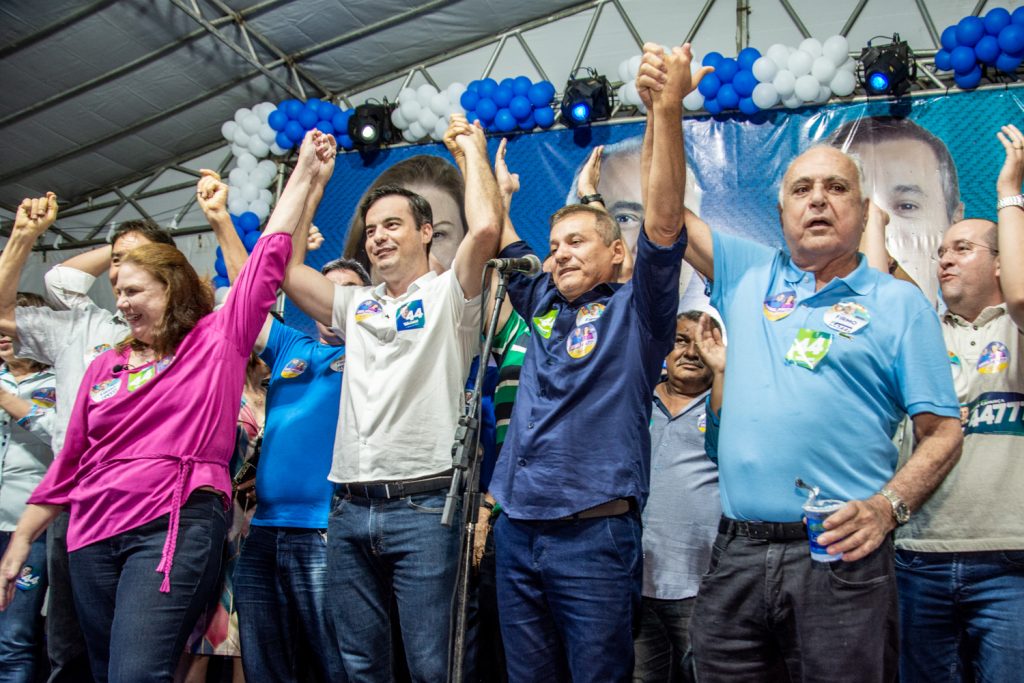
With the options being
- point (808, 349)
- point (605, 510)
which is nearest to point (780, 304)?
point (808, 349)

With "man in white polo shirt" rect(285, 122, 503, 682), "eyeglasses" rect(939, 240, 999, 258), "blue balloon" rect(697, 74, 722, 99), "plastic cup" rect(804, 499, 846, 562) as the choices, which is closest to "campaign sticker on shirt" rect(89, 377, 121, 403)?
"man in white polo shirt" rect(285, 122, 503, 682)

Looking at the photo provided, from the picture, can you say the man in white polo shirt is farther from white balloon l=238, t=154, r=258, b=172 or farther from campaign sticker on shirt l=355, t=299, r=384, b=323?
white balloon l=238, t=154, r=258, b=172

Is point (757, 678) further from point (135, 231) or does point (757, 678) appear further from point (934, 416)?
point (135, 231)

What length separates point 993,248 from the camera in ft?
9.32

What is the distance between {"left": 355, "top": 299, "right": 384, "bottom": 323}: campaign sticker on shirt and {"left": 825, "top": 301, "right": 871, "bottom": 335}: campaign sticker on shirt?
56.8 inches

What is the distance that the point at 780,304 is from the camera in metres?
2.16

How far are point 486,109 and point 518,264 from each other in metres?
3.36

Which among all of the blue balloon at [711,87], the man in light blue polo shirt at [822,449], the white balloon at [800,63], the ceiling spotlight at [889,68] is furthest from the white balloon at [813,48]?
the man in light blue polo shirt at [822,449]

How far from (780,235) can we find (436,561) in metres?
3.38

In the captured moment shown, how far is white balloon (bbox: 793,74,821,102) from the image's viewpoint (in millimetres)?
5055

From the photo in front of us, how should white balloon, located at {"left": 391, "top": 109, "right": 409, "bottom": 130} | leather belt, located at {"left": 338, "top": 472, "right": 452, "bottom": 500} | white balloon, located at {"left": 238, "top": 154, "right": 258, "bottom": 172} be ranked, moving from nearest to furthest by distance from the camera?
leather belt, located at {"left": 338, "top": 472, "right": 452, "bottom": 500}, white balloon, located at {"left": 391, "top": 109, "right": 409, "bottom": 130}, white balloon, located at {"left": 238, "top": 154, "right": 258, "bottom": 172}

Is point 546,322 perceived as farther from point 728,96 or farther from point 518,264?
point 728,96

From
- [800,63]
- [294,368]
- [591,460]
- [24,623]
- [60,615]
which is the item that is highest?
[800,63]

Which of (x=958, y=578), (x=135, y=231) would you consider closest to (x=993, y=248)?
(x=958, y=578)
